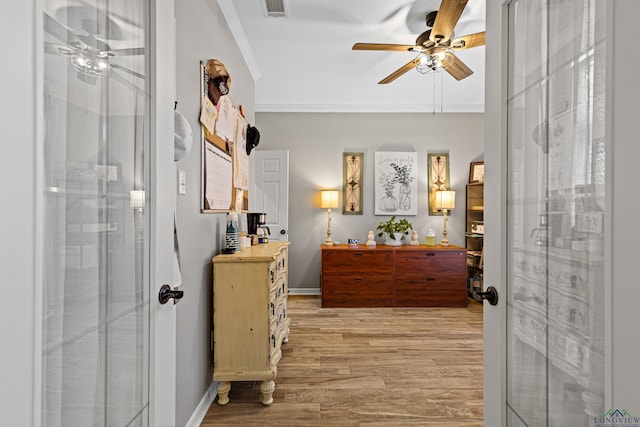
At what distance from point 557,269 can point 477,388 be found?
6.29 feet

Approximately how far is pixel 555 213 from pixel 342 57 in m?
3.18

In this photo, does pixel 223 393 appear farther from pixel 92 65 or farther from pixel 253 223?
pixel 92 65

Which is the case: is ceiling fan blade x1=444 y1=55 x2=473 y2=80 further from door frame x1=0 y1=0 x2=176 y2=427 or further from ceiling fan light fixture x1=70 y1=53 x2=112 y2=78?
door frame x1=0 y1=0 x2=176 y2=427

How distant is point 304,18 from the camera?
9.28 feet

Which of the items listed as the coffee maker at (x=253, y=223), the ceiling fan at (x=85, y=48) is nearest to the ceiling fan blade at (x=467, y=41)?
the coffee maker at (x=253, y=223)

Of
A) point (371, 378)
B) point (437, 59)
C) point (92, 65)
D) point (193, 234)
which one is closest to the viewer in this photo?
point (92, 65)

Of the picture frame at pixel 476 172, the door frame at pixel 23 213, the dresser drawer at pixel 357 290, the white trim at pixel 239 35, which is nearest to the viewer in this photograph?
the door frame at pixel 23 213

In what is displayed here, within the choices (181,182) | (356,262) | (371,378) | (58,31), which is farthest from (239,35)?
(371,378)

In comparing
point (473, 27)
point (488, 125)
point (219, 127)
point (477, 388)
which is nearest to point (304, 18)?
point (219, 127)

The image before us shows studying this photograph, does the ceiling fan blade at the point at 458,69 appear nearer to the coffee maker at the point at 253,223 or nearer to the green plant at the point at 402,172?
the green plant at the point at 402,172

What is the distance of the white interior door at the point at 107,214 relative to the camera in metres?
0.69

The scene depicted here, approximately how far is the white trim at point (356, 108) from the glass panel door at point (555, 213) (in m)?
3.90

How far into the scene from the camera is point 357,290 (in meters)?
4.29

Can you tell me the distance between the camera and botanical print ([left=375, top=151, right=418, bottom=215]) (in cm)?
488
